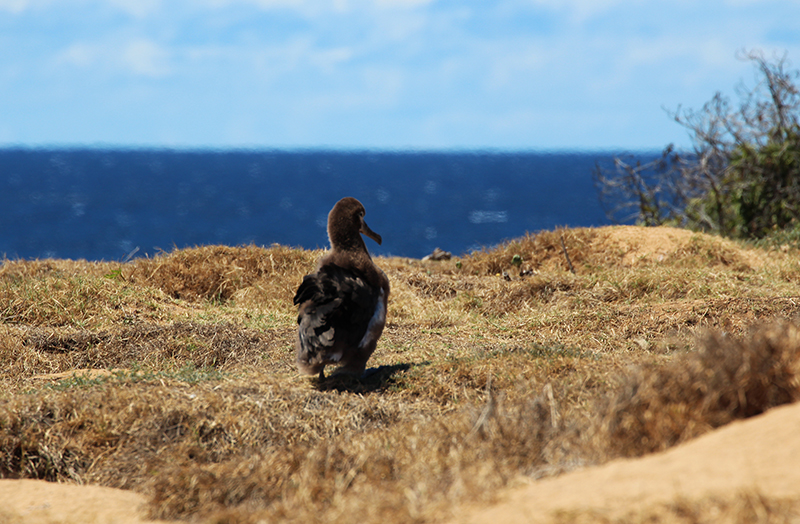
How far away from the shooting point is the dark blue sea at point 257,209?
5481cm

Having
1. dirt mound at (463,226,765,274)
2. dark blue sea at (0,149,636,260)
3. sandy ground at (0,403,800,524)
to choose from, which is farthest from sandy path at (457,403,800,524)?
dark blue sea at (0,149,636,260)

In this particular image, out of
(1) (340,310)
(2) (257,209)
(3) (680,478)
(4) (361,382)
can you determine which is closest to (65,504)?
(1) (340,310)

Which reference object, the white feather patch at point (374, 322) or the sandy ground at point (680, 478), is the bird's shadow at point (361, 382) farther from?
the sandy ground at point (680, 478)

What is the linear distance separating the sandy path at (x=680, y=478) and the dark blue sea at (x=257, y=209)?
4064cm

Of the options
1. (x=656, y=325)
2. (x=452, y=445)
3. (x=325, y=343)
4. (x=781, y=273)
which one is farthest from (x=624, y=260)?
(x=452, y=445)

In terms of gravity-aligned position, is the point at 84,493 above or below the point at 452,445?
below

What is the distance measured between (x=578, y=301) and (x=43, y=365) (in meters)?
6.38

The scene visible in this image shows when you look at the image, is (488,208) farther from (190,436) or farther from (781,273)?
(190,436)

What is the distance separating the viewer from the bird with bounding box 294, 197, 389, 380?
524 centimetres

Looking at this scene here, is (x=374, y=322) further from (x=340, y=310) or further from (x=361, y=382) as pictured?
(x=361, y=382)

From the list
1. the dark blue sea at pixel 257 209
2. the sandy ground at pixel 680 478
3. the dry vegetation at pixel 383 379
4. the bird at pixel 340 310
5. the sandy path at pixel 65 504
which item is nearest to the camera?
the sandy ground at pixel 680 478

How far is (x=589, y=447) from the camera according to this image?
3.18 m

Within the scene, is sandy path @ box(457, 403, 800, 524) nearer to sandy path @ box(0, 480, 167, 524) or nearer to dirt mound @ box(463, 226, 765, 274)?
sandy path @ box(0, 480, 167, 524)

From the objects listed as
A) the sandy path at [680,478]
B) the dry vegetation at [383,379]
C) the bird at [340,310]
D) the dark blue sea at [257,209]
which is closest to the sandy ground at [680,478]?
the sandy path at [680,478]
